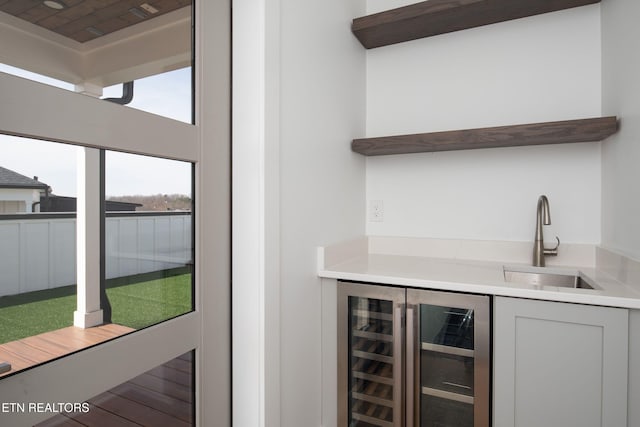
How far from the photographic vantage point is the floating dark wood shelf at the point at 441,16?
166 cm

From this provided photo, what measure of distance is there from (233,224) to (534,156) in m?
1.53

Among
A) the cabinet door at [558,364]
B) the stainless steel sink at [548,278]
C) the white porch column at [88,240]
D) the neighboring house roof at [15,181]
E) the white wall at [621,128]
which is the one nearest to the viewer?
the neighboring house roof at [15,181]

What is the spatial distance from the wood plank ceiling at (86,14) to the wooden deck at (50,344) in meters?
0.61

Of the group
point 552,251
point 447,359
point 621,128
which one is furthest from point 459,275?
point 621,128

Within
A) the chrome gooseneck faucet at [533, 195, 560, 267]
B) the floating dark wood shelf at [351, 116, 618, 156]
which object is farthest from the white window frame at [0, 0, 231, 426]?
the chrome gooseneck faucet at [533, 195, 560, 267]

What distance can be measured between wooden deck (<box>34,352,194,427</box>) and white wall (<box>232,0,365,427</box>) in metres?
0.20

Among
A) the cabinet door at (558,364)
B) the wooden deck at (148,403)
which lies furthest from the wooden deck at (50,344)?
the cabinet door at (558,364)

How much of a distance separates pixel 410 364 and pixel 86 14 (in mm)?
1535

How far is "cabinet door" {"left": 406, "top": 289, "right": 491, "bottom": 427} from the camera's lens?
4.46ft

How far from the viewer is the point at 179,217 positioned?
1037 mm

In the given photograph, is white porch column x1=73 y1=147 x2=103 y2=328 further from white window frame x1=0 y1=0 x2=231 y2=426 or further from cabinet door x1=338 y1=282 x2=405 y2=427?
cabinet door x1=338 y1=282 x2=405 y2=427

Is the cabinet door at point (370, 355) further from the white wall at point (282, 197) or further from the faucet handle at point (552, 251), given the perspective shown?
the faucet handle at point (552, 251)

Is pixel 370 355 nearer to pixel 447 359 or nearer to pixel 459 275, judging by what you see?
pixel 447 359

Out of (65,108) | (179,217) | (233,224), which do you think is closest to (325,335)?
(233,224)
